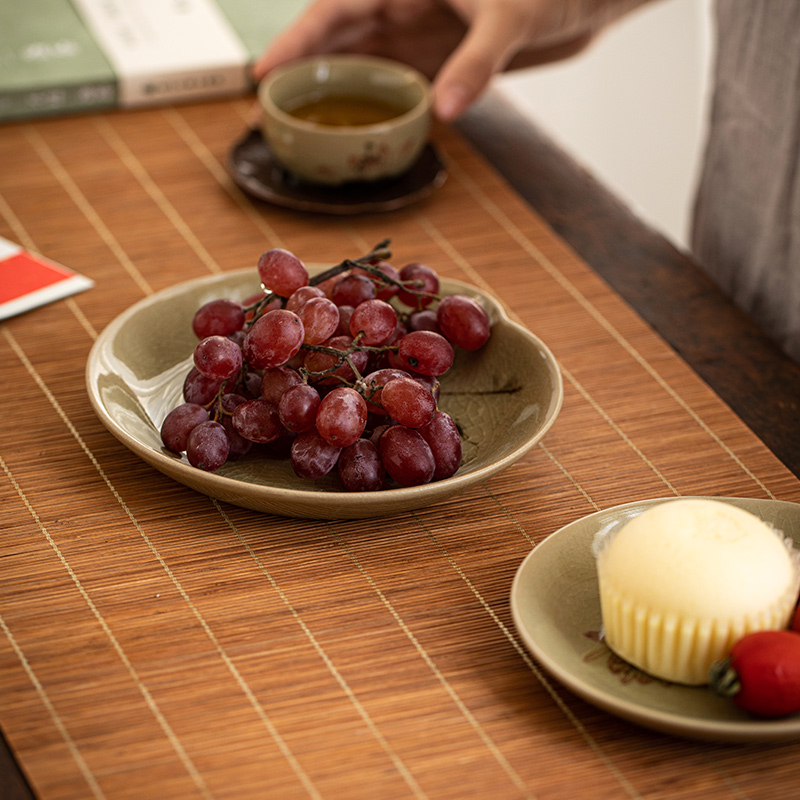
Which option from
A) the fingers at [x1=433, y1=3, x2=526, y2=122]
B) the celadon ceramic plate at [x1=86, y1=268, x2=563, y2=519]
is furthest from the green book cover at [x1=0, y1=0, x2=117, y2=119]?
the celadon ceramic plate at [x1=86, y1=268, x2=563, y2=519]

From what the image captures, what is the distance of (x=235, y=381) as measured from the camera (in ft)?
2.80

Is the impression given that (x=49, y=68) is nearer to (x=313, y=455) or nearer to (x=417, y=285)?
(x=417, y=285)

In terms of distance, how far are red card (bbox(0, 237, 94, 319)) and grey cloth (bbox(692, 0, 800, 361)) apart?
83 cm

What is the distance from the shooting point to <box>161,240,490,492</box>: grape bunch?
780 millimetres

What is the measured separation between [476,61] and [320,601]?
0.86 meters

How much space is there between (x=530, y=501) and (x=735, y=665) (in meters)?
0.27

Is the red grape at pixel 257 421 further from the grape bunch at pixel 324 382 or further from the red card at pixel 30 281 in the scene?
the red card at pixel 30 281

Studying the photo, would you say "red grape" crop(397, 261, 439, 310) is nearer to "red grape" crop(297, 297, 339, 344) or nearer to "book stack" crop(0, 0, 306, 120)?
"red grape" crop(297, 297, 339, 344)

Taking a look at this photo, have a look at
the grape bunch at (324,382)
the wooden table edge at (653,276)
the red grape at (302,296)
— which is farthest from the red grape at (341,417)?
the wooden table edge at (653,276)

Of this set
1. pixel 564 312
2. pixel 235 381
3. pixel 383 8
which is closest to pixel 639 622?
pixel 235 381

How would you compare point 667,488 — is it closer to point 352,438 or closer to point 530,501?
point 530,501

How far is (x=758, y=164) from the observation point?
1357 millimetres

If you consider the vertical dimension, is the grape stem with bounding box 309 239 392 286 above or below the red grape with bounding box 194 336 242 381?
above

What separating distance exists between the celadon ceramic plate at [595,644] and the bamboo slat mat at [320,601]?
0.03 metres
